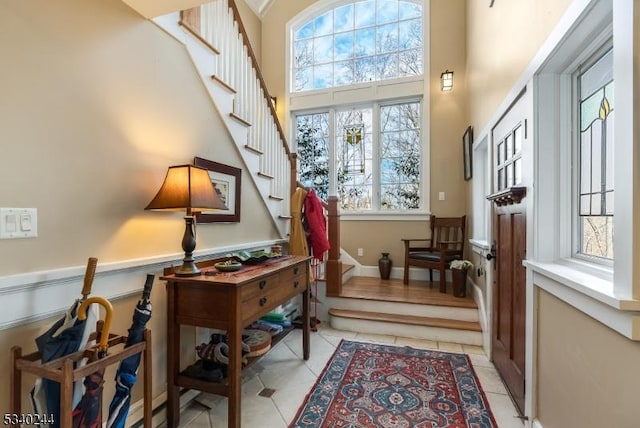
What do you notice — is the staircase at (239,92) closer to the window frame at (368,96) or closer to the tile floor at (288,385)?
the tile floor at (288,385)

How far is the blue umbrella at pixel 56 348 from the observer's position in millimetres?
1170

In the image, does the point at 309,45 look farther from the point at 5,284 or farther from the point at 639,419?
the point at 639,419

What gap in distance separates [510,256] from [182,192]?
6.77 ft

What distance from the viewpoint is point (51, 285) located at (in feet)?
4.25

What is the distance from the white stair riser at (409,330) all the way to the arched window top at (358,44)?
11.1 ft

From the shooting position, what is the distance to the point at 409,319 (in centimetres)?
321

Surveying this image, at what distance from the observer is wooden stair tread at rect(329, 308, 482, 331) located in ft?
9.97

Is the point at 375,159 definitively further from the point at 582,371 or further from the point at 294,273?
the point at 582,371

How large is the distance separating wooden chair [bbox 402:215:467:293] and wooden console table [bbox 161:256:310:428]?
95.6 inches

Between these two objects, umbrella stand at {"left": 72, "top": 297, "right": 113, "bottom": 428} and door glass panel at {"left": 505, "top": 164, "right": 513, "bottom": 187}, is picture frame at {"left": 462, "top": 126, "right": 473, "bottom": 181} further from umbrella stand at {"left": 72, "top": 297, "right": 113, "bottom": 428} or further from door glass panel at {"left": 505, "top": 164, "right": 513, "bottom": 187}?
umbrella stand at {"left": 72, "top": 297, "right": 113, "bottom": 428}

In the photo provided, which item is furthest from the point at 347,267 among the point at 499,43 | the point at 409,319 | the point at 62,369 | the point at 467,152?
the point at 62,369

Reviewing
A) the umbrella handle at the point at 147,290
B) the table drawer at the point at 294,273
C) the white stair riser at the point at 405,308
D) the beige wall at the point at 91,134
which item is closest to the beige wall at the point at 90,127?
the beige wall at the point at 91,134

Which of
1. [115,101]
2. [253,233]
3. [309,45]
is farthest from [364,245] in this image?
[115,101]

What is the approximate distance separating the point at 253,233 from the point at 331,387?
53.4 inches
